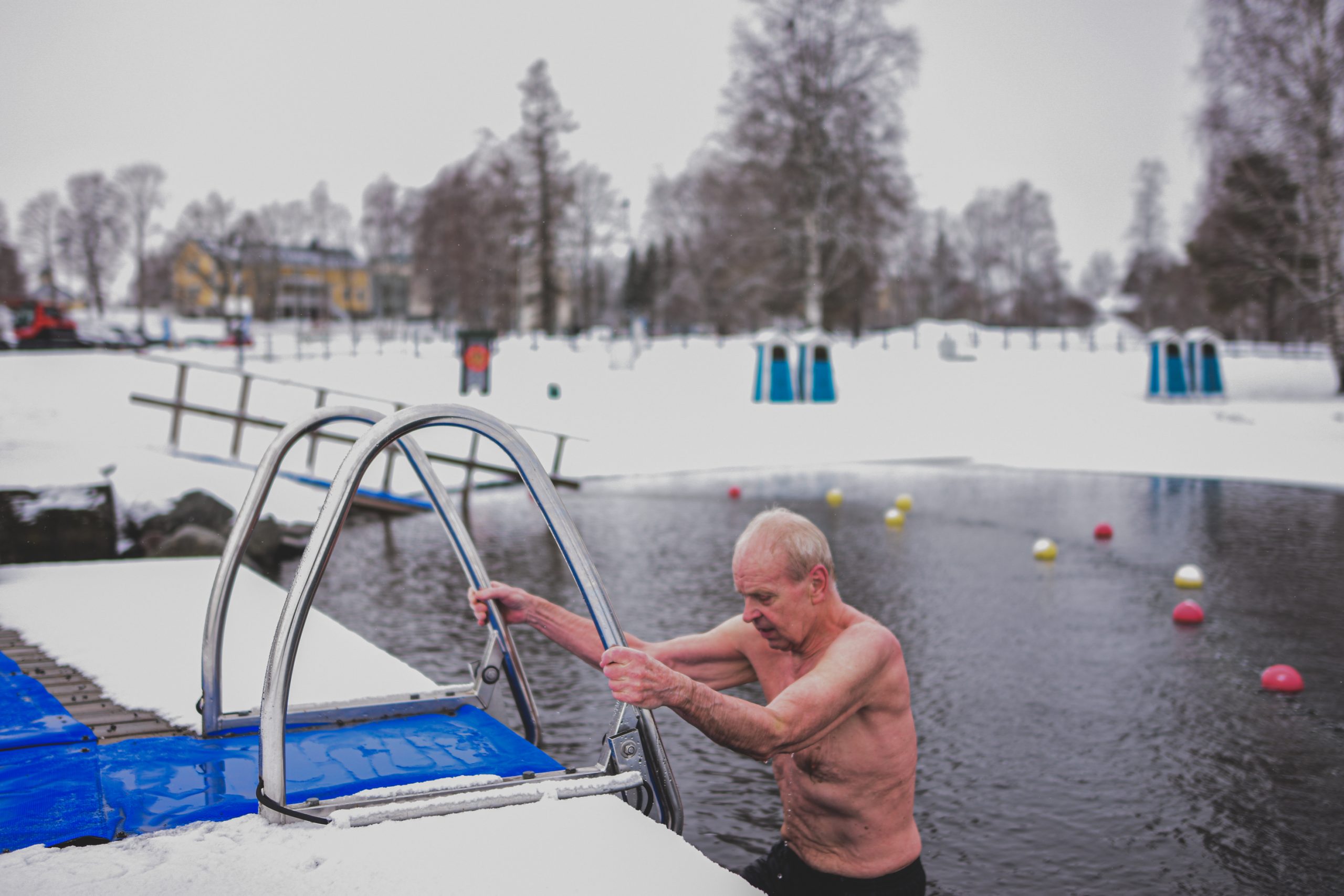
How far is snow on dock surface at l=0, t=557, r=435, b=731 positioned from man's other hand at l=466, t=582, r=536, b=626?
38.6 inches

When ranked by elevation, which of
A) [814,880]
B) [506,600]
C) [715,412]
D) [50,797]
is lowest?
[814,880]

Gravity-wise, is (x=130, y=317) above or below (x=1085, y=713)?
above

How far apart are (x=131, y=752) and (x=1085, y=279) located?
307 ft

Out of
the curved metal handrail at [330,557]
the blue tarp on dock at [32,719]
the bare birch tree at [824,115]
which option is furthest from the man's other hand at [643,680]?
the bare birch tree at [824,115]

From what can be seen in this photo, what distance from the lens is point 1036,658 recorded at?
21.1 ft

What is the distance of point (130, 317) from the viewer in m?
68.4

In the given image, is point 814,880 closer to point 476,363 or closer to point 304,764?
point 304,764

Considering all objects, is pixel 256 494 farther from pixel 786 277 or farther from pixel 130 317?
pixel 130 317

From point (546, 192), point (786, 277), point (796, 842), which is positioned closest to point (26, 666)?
point (796, 842)

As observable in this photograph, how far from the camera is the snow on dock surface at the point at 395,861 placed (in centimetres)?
230

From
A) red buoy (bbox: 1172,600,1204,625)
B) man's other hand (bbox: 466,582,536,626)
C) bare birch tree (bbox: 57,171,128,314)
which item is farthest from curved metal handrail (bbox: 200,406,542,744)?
bare birch tree (bbox: 57,171,128,314)

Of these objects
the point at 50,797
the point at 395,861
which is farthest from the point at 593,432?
the point at 395,861

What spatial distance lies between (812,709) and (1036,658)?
444 cm

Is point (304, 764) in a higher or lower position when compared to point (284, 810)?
lower
